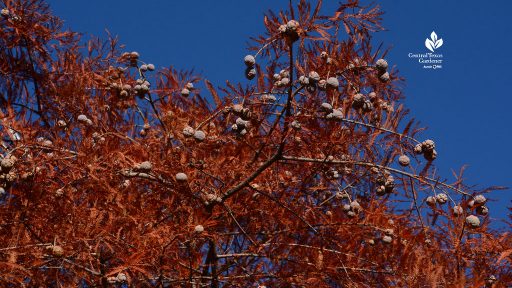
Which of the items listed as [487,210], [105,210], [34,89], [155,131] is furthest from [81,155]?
[34,89]

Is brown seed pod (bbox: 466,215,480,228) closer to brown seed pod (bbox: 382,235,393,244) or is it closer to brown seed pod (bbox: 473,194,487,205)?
brown seed pod (bbox: 473,194,487,205)

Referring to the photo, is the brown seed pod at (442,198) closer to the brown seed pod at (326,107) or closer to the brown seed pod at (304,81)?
the brown seed pod at (326,107)

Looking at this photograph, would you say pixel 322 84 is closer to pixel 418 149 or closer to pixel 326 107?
pixel 326 107

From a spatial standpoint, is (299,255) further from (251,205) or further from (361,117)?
(361,117)

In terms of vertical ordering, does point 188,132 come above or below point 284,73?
below

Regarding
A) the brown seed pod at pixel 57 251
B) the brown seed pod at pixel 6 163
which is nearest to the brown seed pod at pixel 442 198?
the brown seed pod at pixel 57 251

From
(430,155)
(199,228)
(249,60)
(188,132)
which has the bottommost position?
(199,228)

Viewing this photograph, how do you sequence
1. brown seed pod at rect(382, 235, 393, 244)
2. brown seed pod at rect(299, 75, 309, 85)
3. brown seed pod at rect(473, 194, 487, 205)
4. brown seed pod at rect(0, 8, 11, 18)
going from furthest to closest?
brown seed pod at rect(0, 8, 11, 18), brown seed pod at rect(382, 235, 393, 244), brown seed pod at rect(473, 194, 487, 205), brown seed pod at rect(299, 75, 309, 85)

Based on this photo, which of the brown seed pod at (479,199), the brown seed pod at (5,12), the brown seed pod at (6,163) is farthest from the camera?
the brown seed pod at (5,12)

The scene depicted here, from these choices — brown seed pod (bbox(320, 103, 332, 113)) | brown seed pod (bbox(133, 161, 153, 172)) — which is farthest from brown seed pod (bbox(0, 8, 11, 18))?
brown seed pod (bbox(320, 103, 332, 113))

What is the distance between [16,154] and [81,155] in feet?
1.04

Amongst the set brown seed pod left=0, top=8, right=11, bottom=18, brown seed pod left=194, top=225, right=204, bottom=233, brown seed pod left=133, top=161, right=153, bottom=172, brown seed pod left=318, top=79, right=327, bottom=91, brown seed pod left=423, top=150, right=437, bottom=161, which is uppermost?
brown seed pod left=0, top=8, right=11, bottom=18

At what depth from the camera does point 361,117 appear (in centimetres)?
331

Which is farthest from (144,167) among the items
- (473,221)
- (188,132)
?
(473,221)
